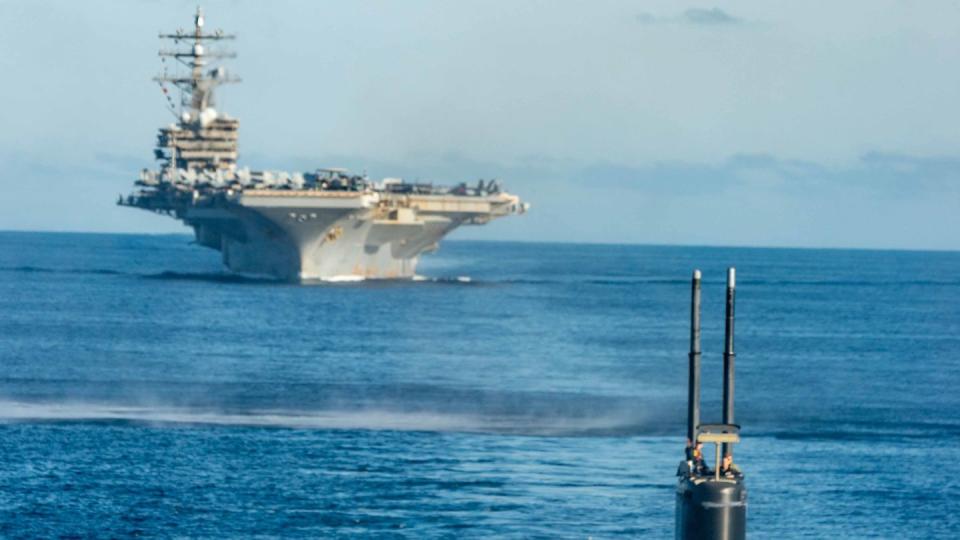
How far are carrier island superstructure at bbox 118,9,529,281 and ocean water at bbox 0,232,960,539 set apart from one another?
4.66 meters

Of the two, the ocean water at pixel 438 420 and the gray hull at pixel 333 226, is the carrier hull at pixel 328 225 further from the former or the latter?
the ocean water at pixel 438 420

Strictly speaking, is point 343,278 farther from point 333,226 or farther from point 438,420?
point 438,420

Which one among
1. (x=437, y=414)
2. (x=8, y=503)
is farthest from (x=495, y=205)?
(x=8, y=503)

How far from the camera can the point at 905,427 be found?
128ft

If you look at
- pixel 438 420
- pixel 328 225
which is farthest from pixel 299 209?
pixel 438 420

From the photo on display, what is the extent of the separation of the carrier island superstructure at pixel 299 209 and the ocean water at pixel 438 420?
466cm

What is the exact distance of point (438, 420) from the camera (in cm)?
3900

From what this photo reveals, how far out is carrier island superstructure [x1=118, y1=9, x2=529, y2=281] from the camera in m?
81.8

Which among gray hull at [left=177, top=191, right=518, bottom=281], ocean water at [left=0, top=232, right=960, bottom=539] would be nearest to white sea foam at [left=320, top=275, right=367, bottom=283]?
gray hull at [left=177, top=191, right=518, bottom=281]

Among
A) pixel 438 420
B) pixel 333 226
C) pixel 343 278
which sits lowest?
pixel 438 420

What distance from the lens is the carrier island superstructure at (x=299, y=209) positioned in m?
81.8

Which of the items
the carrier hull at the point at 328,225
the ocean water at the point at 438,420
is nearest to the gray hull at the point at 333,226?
the carrier hull at the point at 328,225

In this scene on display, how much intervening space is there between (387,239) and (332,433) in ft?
183

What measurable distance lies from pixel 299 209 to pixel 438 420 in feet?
140
